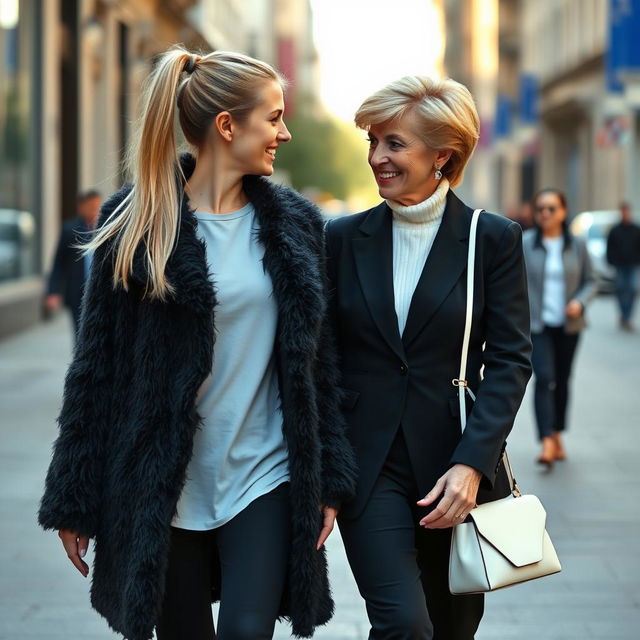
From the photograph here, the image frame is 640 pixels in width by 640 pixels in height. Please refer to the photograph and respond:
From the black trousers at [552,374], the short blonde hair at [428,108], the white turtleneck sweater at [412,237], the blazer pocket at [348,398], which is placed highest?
the short blonde hair at [428,108]

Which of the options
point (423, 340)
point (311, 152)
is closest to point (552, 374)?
point (423, 340)

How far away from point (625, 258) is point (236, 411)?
1911cm

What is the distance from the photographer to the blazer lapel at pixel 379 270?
3406mm

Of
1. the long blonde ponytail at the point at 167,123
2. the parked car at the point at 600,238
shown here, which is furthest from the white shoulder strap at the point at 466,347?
the parked car at the point at 600,238

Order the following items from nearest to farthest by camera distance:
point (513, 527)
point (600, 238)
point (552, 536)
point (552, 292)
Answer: point (513, 527)
point (552, 536)
point (552, 292)
point (600, 238)

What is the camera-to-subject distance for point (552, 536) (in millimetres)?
6812

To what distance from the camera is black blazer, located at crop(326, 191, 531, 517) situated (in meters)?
3.39

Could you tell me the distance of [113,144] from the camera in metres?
27.5

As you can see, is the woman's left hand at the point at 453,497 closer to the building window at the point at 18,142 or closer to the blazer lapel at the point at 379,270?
the blazer lapel at the point at 379,270

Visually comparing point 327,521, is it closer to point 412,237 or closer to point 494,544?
point 494,544

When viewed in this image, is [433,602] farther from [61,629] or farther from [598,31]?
[598,31]

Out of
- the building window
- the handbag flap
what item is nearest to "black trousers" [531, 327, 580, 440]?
the handbag flap

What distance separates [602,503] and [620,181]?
3278 centimetres

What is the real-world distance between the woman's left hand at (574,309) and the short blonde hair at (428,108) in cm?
546
